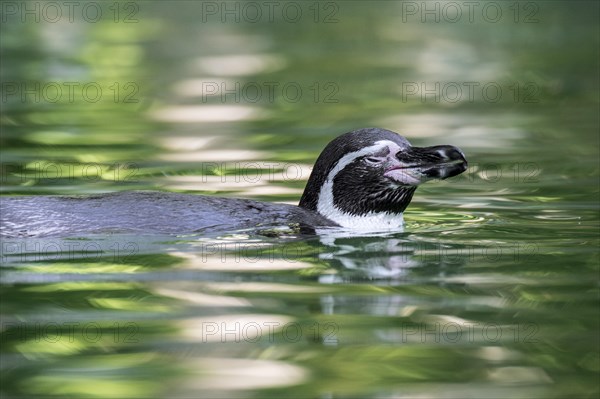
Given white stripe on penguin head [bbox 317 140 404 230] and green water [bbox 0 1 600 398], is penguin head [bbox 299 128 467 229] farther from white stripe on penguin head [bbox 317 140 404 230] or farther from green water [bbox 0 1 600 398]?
green water [bbox 0 1 600 398]

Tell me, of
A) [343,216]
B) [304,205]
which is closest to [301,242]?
[343,216]

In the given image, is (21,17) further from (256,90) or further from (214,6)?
(256,90)

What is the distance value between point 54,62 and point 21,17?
751 centimetres

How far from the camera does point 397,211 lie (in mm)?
10055

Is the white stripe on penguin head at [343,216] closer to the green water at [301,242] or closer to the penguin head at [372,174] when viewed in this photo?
the penguin head at [372,174]

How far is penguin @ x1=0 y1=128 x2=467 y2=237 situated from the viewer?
9.24 meters

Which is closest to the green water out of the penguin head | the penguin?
the penguin

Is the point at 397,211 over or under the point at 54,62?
under

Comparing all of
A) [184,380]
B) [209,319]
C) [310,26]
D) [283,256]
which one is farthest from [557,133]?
[310,26]

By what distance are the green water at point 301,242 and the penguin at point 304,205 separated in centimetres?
12

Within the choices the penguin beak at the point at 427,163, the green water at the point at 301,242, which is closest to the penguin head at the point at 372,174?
the penguin beak at the point at 427,163

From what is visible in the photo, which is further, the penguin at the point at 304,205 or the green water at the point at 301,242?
the penguin at the point at 304,205

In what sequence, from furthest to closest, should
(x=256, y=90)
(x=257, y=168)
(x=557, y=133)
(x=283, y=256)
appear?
(x=256, y=90)
(x=557, y=133)
(x=257, y=168)
(x=283, y=256)

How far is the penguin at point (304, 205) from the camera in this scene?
364 inches
